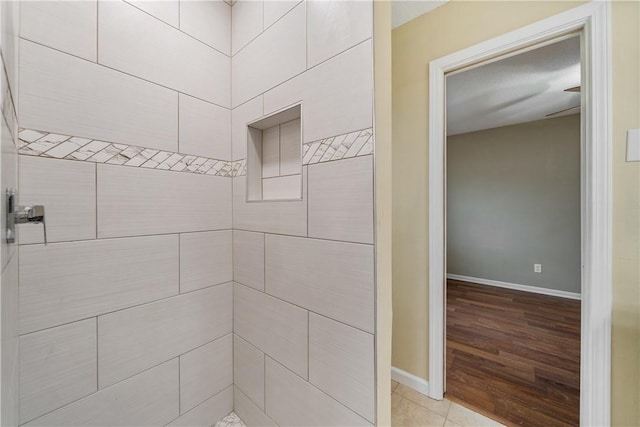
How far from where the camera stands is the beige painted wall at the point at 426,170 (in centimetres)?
109

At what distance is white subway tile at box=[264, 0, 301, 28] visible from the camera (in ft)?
3.84

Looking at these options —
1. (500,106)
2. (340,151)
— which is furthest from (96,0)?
(500,106)

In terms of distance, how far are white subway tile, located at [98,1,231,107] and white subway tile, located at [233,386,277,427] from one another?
5.49 feet

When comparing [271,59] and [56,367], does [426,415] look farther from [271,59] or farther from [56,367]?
[271,59]

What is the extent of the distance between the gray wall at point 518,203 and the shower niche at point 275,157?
13.3ft

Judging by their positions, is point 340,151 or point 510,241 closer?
point 340,151

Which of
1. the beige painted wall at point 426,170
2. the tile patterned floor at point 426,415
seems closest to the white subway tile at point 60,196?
the tile patterned floor at point 426,415

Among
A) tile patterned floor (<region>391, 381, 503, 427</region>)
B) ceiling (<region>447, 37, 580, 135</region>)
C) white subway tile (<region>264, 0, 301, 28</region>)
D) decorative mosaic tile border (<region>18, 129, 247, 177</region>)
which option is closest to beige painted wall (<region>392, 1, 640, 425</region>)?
tile patterned floor (<region>391, 381, 503, 427</region>)

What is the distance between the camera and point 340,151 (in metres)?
0.98

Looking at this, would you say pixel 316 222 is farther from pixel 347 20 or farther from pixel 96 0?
pixel 96 0

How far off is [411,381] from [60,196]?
215 cm

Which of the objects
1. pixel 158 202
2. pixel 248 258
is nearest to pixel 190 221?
pixel 158 202

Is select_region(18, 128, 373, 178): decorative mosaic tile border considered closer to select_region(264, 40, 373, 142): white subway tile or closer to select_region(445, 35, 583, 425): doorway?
select_region(264, 40, 373, 142): white subway tile

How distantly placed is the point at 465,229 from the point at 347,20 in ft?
14.2
